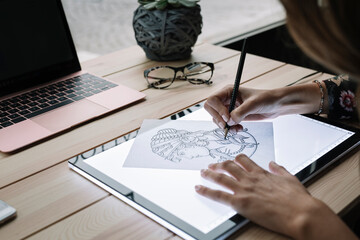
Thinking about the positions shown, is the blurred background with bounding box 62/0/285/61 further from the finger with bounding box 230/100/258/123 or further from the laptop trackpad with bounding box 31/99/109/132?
the finger with bounding box 230/100/258/123

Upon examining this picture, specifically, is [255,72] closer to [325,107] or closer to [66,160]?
[325,107]

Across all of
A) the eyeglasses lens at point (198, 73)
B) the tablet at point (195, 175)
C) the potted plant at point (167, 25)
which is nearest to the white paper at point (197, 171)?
the tablet at point (195, 175)

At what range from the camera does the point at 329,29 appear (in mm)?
477

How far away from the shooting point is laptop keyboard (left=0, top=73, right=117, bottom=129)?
Result: 3.00ft

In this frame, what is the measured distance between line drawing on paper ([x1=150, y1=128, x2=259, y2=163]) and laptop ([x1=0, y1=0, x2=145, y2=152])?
20cm

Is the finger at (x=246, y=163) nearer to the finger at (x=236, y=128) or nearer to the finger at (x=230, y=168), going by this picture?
the finger at (x=230, y=168)

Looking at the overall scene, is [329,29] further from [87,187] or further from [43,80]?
[43,80]

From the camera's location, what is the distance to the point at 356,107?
833mm

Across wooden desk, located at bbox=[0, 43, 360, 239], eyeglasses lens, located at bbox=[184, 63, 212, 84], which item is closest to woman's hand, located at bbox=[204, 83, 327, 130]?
wooden desk, located at bbox=[0, 43, 360, 239]

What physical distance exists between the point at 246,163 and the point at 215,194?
89 mm

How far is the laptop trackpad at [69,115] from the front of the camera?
2.85 ft

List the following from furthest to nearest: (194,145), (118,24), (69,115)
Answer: (118,24) < (69,115) < (194,145)

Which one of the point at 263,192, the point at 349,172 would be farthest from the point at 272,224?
the point at 349,172

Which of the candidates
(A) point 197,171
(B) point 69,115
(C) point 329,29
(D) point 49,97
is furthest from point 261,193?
(D) point 49,97
